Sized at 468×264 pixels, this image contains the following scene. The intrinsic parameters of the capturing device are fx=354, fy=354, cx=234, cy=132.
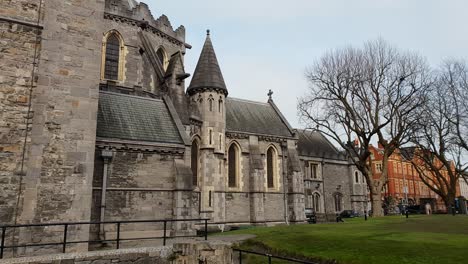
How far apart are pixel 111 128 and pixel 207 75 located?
13833 mm

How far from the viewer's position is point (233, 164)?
102 ft

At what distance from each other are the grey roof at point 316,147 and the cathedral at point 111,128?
12884mm

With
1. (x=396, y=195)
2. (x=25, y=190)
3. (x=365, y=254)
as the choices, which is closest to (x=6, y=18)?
(x=25, y=190)

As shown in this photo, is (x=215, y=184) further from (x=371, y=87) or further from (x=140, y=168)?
(x=371, y=87)

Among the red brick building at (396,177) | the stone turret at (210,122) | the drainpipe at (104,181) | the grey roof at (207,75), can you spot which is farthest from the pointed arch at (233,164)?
the red brick building at (396,177)

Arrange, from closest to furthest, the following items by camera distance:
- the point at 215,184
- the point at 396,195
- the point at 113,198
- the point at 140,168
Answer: the point at 113,198 < the point at 140,168 < the point at 215,184 < the point at 396,195

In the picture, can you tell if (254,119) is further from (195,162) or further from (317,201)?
(317,201)

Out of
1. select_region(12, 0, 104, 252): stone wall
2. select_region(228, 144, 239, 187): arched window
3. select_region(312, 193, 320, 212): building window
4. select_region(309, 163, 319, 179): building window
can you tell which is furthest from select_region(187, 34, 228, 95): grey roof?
select_region(312, 193, 320, 212): building window

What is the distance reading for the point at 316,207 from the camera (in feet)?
136

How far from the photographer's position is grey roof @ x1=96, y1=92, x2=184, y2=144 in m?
16.7

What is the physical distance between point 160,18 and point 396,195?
60.0 metres

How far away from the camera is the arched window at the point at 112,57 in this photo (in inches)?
922

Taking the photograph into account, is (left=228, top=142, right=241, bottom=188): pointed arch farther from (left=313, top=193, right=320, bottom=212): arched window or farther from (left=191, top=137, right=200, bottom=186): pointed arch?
(left=313, top=193, right=320, bottom=212): arched window

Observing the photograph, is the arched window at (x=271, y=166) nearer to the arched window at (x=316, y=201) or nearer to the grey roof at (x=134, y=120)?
the arched window at (x=316, y=201)
